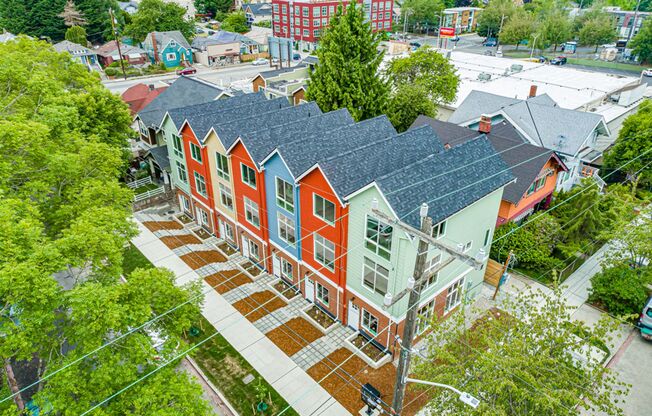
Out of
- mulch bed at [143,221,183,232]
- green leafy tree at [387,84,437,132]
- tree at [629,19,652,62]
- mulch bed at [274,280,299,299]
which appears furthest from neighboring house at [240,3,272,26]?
mulch bed at [274,280,299,299]

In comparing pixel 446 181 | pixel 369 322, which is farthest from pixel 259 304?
pixel 446 181

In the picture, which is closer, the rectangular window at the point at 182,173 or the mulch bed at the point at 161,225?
the rectangular window at the point at 182,173

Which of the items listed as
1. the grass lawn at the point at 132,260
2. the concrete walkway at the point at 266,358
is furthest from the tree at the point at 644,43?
the grass lawn at the point at 132,260

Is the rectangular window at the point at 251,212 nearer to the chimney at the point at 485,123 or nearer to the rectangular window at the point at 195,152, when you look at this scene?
the rectangular window at the point at 195,152

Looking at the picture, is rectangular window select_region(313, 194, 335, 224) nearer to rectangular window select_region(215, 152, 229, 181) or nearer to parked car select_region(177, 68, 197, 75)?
rectangular window select_region(215, 152, 229, 181)

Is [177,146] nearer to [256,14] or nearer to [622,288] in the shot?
[622,288]

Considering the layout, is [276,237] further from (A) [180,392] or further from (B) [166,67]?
(B) [166,67]
